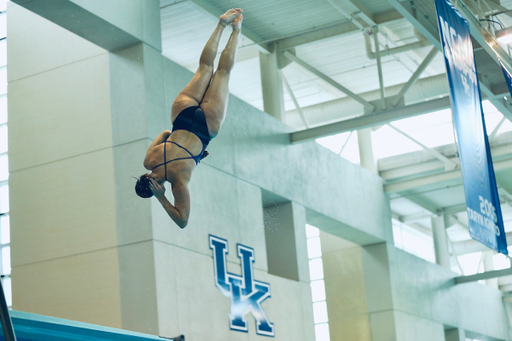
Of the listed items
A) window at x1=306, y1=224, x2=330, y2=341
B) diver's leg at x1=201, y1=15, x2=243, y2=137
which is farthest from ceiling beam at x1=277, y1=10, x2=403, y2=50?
diver's leg at x1=201, y1=15, x2=243, y2=137

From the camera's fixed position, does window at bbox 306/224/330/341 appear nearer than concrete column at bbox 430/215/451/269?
Yes

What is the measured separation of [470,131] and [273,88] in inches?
308

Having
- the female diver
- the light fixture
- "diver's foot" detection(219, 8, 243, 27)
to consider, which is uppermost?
the light fixture

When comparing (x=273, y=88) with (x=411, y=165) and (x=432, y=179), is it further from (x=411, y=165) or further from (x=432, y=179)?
(x=411, y=165)

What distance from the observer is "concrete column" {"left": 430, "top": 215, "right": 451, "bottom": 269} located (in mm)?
24094

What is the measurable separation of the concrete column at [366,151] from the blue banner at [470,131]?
10.6 metres

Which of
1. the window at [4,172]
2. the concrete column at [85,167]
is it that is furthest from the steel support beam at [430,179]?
the window at [4,172]

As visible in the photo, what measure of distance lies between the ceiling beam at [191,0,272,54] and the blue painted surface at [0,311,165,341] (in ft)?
33.0

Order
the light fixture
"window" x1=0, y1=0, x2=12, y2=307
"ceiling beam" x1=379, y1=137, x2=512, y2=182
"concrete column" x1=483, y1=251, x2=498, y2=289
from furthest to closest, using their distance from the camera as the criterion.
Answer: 1. "concrete column" x1=483, y1=251, x2=498, y2=289
2. "ceiling beam" x1=379, y1=137, x2=512, y2=182
3. "window" x1=0, y1=0, x2=12, y2=307
4. the light fixture

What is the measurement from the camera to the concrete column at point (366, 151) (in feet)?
68.6

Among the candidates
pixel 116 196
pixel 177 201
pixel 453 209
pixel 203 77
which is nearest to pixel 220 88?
pixel 203 77

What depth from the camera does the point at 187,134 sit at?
6.80m

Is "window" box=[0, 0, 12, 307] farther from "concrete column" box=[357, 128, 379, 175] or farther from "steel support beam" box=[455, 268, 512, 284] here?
"steel support beam" box=[455, 268, 512, 284]

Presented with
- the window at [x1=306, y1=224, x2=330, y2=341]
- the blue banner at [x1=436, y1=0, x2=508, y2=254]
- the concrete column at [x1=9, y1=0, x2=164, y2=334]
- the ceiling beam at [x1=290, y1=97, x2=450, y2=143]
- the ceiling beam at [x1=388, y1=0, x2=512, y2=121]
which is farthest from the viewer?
the window at [x1=306, y1=224, x2=330, y2=341]
